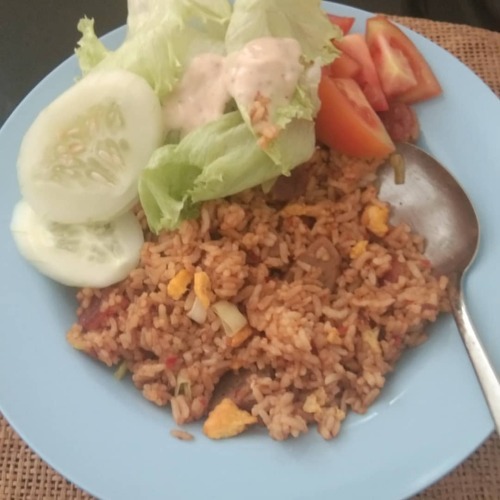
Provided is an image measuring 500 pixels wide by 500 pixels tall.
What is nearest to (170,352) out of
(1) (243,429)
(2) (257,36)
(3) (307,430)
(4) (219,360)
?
(4) (219,360)

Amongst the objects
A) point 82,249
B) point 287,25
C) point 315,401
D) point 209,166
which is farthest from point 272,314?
point 287,25

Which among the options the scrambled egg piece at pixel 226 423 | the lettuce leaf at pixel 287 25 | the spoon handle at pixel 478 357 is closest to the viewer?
the spoon handle at pixel 478 357

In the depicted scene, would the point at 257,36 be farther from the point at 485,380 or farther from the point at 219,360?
the point at 485,380

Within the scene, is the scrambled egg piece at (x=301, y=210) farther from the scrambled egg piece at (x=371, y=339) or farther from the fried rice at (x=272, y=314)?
the scrambled egg piece at (x=371, y=339)

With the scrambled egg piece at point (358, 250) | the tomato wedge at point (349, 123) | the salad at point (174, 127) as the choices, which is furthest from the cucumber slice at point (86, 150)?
the scrambled egg piece at point (358, 250)

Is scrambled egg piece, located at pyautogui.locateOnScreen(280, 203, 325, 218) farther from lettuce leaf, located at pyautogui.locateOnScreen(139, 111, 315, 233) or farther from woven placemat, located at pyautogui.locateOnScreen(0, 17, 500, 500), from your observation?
woven placemat, located at pyautogui.locateOnScreen(0, 17, 500, 500)

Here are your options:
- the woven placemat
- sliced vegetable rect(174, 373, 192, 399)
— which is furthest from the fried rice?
the woven placemat
